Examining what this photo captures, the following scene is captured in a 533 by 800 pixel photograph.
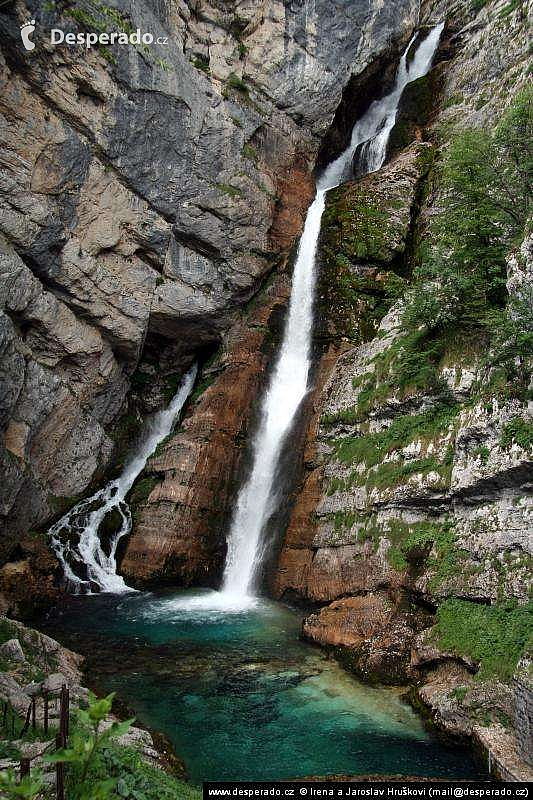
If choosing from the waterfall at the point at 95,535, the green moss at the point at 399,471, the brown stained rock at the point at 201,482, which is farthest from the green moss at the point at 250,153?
the green moss at the point at 399,471

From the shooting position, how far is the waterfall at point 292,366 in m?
18.7

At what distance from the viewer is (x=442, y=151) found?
2483 cm

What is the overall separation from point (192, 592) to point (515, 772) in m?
12.0

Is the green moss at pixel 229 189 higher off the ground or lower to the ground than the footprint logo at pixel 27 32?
higher

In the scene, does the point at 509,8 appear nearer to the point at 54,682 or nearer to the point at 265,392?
the point at 265,392

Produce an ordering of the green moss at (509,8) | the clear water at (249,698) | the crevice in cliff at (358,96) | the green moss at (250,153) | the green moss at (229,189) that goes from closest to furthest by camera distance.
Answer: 1. the clear water at (249,698)
2. the green moss at (229,189)
3. the green moss at (250,153)
4. the green moss at (509,8)
5. the crevice in cliff at (358,96)

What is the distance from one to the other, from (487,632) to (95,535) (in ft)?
45.1

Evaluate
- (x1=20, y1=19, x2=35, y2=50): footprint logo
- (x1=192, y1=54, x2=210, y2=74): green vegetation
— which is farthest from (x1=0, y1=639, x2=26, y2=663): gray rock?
(x1=192, y1=54, x2=210, y2=74): green vegetation

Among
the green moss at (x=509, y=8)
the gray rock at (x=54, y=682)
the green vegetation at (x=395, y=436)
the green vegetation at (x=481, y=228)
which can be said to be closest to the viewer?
the gray rock at (x=54, y=682)

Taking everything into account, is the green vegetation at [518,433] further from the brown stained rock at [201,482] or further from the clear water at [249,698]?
the brown stained rock at [201,482]

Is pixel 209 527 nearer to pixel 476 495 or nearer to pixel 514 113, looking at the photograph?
pixel 476 495

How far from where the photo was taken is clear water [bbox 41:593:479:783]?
8.87m

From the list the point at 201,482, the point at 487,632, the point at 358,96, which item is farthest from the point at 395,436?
the point at 358,96

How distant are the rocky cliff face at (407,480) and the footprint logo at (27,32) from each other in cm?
1248
